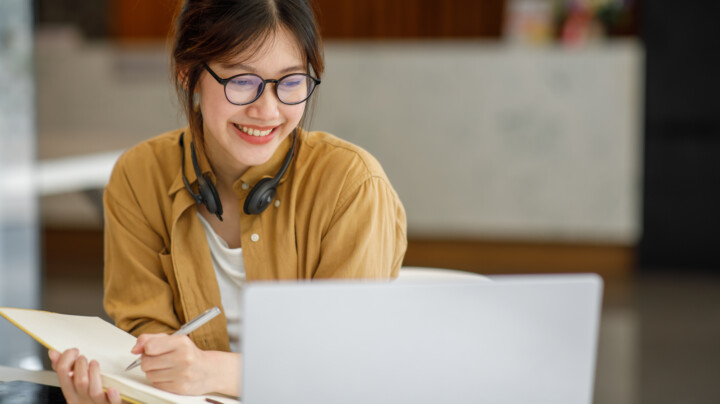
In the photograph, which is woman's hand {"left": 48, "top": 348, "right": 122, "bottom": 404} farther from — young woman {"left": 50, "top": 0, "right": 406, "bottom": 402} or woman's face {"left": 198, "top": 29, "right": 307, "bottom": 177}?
woman's face {"left": 198, "top": 29, "right": 307, "bottom": 177}

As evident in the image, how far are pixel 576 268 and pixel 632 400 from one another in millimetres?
1599

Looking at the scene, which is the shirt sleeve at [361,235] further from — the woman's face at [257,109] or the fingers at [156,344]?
the fingers at [156,344]

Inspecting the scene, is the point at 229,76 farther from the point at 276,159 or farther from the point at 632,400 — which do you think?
the point at 632,400

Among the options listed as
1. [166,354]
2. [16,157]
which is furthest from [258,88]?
[16,157]

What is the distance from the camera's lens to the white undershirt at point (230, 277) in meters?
1.28

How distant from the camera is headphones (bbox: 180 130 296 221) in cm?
122

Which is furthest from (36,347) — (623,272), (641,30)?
(641,30)

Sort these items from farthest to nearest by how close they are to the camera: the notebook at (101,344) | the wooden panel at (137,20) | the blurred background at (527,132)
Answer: the wooden panel at (137,20) < the blurred background at (527,132) < the notebook at (101,344)

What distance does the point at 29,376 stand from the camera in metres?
1.07

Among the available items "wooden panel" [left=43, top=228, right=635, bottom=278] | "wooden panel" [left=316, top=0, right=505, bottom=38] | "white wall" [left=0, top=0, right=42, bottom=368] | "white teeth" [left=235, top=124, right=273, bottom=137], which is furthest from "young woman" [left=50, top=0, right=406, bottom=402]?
"wooden panel" [left=316, top=0, right=505, bottom=38]

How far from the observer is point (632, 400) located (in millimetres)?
2600

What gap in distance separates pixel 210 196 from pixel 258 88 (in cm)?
20

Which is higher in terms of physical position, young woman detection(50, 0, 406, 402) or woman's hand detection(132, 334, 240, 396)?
young woman detection(50, 0, 406, 402)

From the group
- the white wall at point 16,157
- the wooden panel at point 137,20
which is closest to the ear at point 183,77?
the white wall at point 16,157
